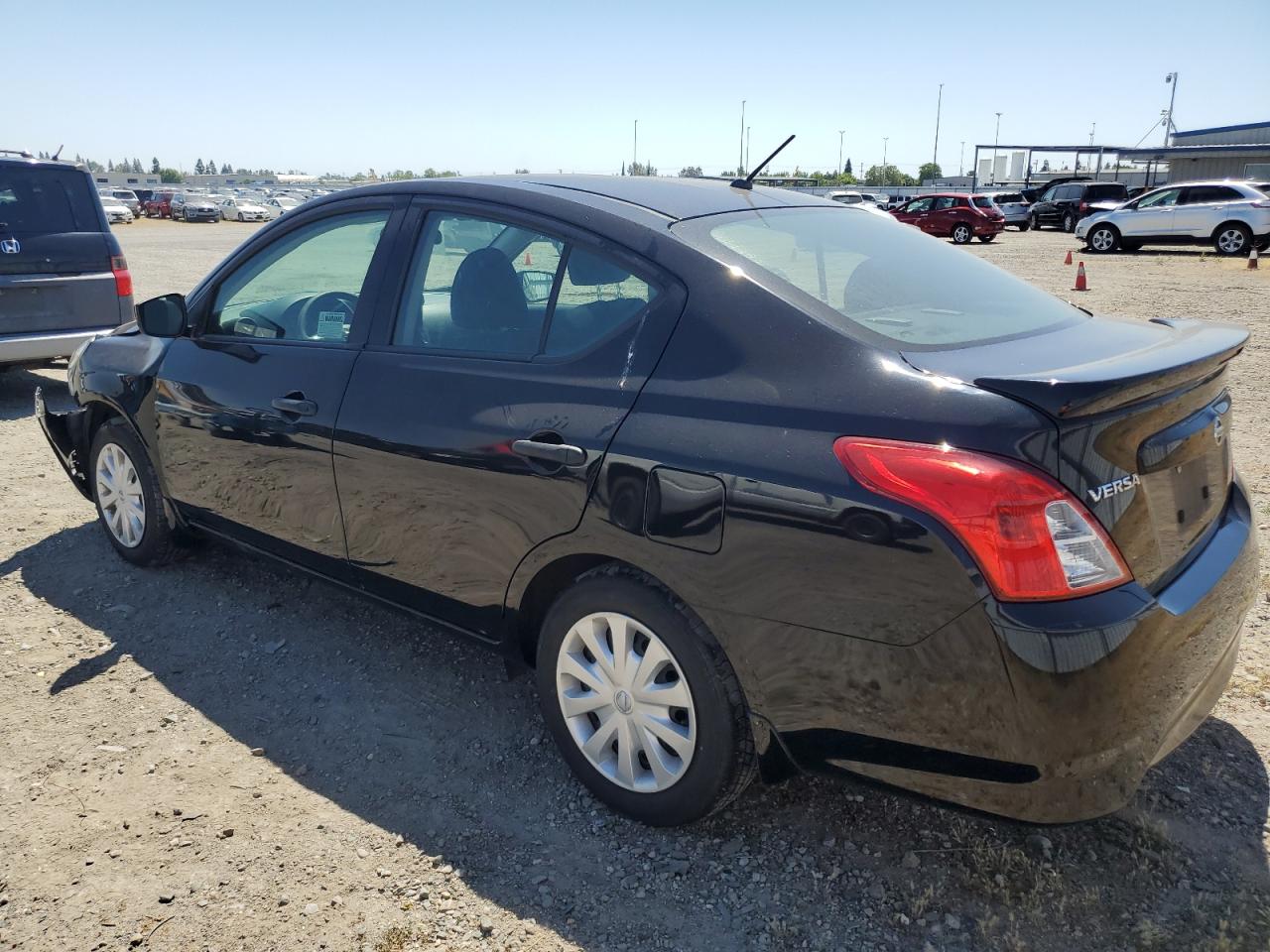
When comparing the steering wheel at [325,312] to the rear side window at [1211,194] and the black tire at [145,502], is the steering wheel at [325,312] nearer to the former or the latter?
the black tire at [145,502]

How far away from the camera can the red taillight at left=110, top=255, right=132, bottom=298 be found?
7871 millimetres

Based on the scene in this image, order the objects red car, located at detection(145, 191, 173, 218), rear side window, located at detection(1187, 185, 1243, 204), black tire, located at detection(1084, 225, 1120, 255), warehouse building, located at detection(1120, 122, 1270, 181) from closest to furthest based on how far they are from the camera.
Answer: rear side window, located at detection(1187, 185, 1243, 204)
black tire, located at detection(1084, 225, 1120, 255)
warehouse building, located at detection(1120, 122, 1270, 181)
red car, located at detection(145, 191, 173, 218)

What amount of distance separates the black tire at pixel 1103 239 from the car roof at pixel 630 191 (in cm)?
2515

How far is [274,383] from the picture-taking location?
3537mm

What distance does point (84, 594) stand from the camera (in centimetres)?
435

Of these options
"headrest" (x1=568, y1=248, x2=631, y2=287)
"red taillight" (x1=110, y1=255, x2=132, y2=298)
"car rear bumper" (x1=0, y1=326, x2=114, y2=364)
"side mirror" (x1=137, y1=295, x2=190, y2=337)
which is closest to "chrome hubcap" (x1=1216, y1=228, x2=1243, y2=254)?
"red taillight" (x1=110, y1=255, x2=132, y2=298)

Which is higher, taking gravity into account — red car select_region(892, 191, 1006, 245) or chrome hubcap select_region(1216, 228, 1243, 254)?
red car select_region(892, 191, 1006, 245)

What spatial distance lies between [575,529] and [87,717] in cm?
203

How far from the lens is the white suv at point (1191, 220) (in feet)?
74.2

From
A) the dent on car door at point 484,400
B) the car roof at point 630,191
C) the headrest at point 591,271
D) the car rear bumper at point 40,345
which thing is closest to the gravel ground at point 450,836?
the dent on car door at point 484,400

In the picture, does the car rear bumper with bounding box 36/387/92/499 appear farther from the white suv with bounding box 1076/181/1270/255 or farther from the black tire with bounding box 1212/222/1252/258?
the black tire with bounding box 1212/222/1252/258

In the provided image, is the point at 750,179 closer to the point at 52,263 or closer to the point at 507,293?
the point at 507,293

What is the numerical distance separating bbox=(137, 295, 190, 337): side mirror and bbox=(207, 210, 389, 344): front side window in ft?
0.43

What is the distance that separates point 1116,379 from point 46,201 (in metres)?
7.99
